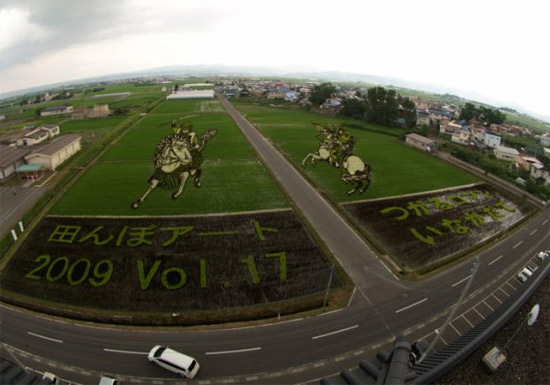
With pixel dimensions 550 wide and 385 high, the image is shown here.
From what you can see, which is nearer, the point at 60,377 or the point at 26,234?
the point at 60,377

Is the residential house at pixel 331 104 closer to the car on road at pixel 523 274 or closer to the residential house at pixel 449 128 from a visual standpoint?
the residential house at pixel 449 128

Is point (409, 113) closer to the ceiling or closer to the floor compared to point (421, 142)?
closer to the ceiling

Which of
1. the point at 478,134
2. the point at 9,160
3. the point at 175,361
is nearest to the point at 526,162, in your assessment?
the point at 478,134

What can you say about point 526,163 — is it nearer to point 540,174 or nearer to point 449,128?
point 540,174

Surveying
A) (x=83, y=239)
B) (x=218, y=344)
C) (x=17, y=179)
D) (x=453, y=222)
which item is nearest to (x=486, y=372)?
(x=218, y=344)

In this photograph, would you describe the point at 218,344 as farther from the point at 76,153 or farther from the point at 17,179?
the point at 76,153
